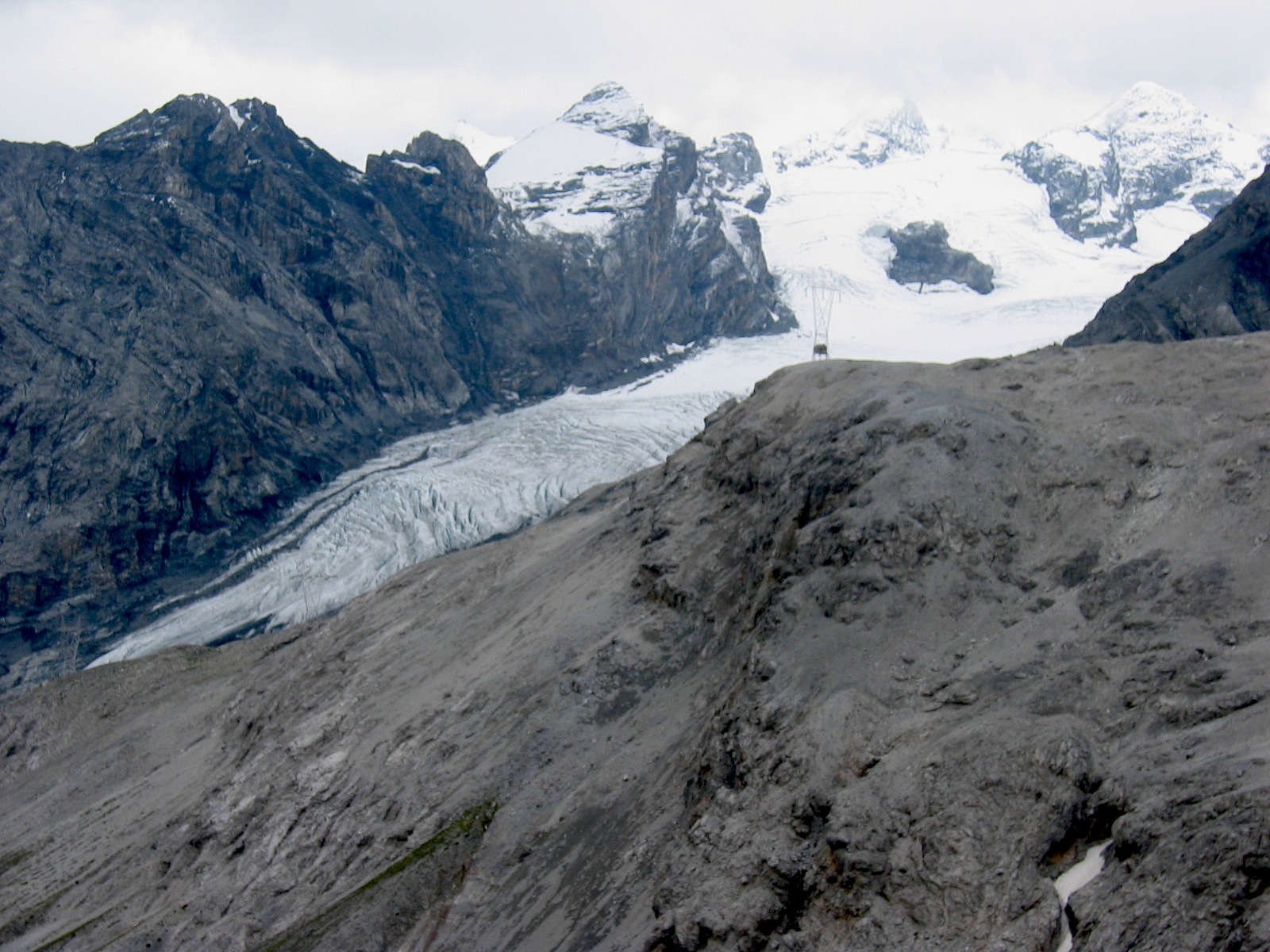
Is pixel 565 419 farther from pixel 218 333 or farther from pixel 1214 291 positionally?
pixel 1214 291

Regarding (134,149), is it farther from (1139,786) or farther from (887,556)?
(1139,786)

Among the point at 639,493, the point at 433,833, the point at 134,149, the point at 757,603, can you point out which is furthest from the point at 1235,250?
Result: the point at 134,149

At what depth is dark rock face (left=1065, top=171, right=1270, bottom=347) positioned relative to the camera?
2530 inches

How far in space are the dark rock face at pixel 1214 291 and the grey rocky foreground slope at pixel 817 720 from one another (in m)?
40.2

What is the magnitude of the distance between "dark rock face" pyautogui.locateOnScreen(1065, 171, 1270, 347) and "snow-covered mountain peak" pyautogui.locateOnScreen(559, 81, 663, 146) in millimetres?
124481

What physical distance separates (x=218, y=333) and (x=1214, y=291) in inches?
3371

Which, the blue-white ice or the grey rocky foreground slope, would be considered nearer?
the grey rocky foreground slope

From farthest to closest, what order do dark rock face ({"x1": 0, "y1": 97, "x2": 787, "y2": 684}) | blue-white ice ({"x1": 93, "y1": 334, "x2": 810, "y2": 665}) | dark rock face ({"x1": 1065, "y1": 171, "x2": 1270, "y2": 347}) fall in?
dark rock face ({"x1": 0, "y1": 97, "x2": 787, "y2": 684}), blue-white ice ({"x1": 93, "y1": 334, "x2": 810, "y2": 665}), dark rock face ({"x1": 1065, "y1": 171, "x2": 1270, "y2": 347})

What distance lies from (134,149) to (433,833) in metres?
116

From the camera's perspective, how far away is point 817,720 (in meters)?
18.5

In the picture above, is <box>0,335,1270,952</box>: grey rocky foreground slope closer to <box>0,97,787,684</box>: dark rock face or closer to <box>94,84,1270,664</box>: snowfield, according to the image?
<box>94,84,1270,664</box>: snowfield

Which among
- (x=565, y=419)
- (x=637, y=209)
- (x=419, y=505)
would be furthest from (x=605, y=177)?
(x=419, y=505)

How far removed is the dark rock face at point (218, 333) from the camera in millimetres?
99938

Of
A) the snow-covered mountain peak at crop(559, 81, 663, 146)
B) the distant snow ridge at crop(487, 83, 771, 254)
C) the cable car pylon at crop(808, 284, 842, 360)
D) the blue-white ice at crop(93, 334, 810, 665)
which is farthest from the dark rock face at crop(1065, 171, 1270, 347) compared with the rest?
the snow-covered mountain peak at crop(559, 81, 663, 146)
